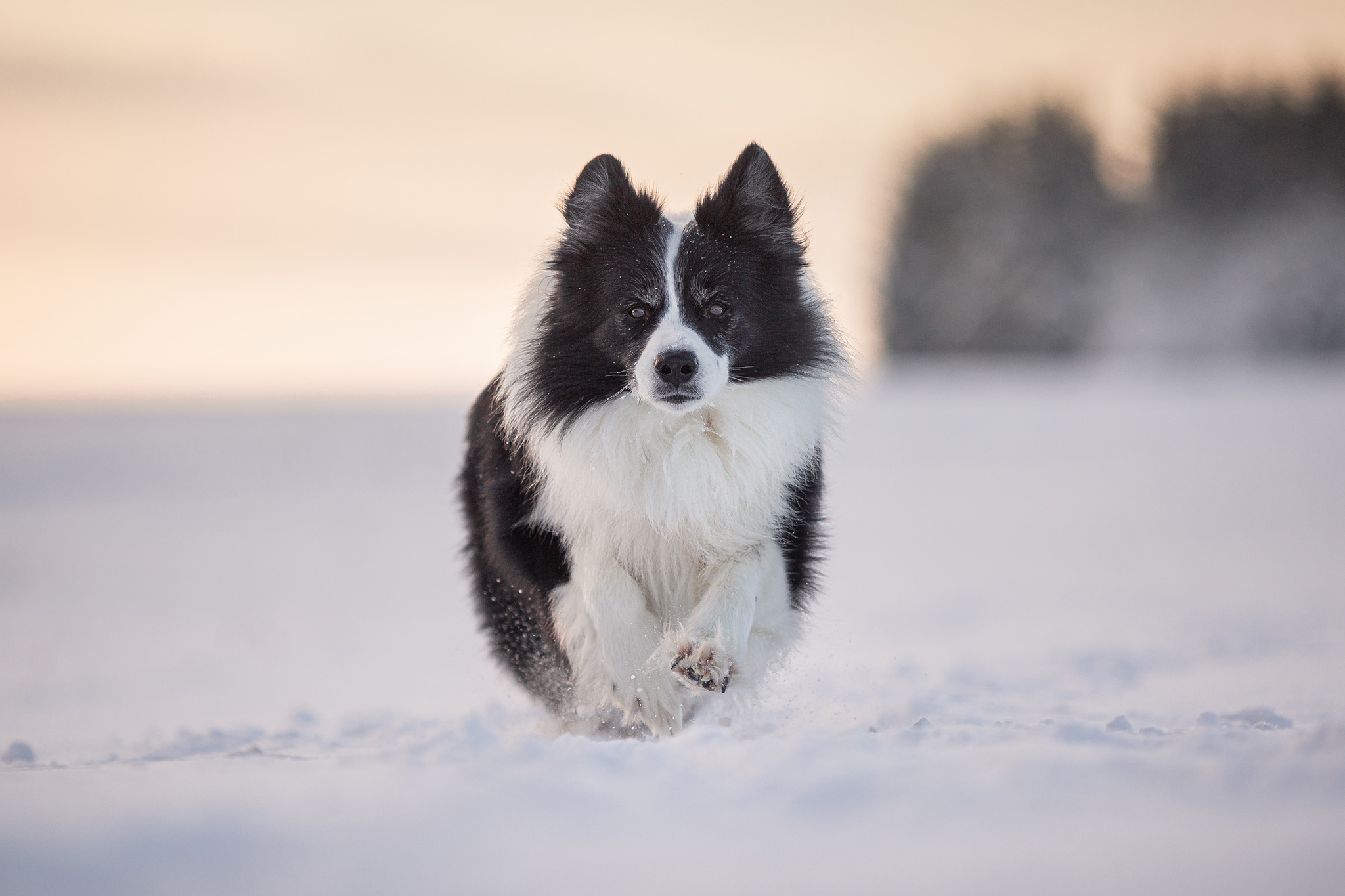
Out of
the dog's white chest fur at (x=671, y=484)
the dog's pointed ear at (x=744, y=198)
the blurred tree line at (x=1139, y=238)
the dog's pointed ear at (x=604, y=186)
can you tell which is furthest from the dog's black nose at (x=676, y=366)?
the blurred tree line at (x=1139, y=238)

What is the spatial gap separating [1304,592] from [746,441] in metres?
5.83

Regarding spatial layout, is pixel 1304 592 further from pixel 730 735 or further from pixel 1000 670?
pixel 730 735

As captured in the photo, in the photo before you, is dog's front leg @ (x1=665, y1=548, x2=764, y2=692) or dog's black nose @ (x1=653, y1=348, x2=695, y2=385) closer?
dog's front leg @ (x1=665, y1=548, x2=764, y2=692)

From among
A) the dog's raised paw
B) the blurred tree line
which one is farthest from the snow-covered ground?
the blurred tree line

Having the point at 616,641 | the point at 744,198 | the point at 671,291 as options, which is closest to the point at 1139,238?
the point at 744,198

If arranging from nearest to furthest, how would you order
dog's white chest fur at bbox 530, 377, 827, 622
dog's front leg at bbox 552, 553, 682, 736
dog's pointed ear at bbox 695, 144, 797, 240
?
dog's front leg at bbox 552, 553, 682, 736 < dog's white chest fur at bbox 530, 377, 827, 622 < dog's pointed ear at bbox 695, 144, 797, 240

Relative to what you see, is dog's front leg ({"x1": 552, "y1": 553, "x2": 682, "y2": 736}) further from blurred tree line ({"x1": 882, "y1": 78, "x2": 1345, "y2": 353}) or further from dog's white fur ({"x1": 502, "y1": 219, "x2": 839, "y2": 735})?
blurred tree line ({"x1": 882, "y1": 78, "x2": 1345, "y2": 353})

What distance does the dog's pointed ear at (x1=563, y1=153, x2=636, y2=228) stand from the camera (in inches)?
162

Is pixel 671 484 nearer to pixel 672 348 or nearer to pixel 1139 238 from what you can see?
pixel 672 348

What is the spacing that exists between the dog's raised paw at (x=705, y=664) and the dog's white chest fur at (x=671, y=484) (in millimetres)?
519

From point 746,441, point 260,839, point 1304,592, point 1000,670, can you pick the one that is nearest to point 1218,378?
point 1304,592

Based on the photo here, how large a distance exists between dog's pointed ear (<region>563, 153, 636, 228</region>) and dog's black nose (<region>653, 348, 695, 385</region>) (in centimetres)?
83

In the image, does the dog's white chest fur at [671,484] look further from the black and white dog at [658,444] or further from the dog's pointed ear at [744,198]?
the dog's pointed ear at [744,198]

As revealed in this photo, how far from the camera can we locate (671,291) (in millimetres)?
3838
